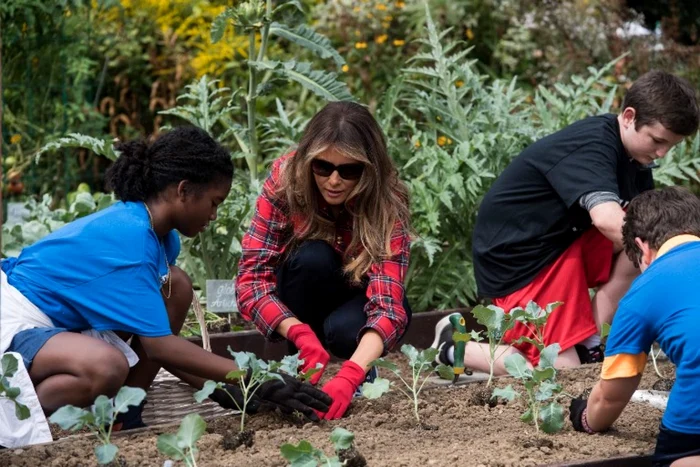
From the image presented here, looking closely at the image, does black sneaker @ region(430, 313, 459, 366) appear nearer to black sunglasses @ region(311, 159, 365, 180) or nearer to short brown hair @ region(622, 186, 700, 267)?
black sunglasses @ region(311, 159, 365, 180)

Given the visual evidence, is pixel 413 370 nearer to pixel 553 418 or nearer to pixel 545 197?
pixel 553 418

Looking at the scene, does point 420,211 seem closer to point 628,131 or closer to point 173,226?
point 628,131

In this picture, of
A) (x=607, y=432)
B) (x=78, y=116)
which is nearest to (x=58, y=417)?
A: (x=607, y=432)

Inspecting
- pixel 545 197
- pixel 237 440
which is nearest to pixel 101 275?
pixel 237 440

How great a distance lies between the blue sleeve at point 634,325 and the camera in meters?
2.54

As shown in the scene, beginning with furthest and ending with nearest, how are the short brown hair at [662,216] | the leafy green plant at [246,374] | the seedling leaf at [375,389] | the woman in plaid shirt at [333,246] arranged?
the woman in plaid shirt at [333,246]
the seedling leaf at [375,389]
the leafy green plant at [246,374]
the short brown hair at [662,216]

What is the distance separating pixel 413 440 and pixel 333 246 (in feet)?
3.04

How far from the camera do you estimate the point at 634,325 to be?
8.42 ft

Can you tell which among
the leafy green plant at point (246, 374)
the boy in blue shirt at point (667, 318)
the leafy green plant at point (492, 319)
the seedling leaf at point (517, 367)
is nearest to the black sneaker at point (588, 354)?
Result: the leafy green plant at point (492, 319)

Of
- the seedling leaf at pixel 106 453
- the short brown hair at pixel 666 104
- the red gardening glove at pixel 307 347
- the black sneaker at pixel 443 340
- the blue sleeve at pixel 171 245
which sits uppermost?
the short brown hair at pixel 666 104

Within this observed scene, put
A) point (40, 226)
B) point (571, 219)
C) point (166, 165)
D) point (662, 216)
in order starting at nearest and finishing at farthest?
point (662, 216)
point (166, 165)
point (571, 219)
point (40, 226)

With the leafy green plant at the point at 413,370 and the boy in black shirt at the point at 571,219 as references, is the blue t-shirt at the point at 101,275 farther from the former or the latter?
the boy in black shirt at the point at 571,219

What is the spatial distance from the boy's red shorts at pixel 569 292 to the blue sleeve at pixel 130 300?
1.60 metres

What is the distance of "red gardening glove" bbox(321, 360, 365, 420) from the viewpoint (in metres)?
3.06
